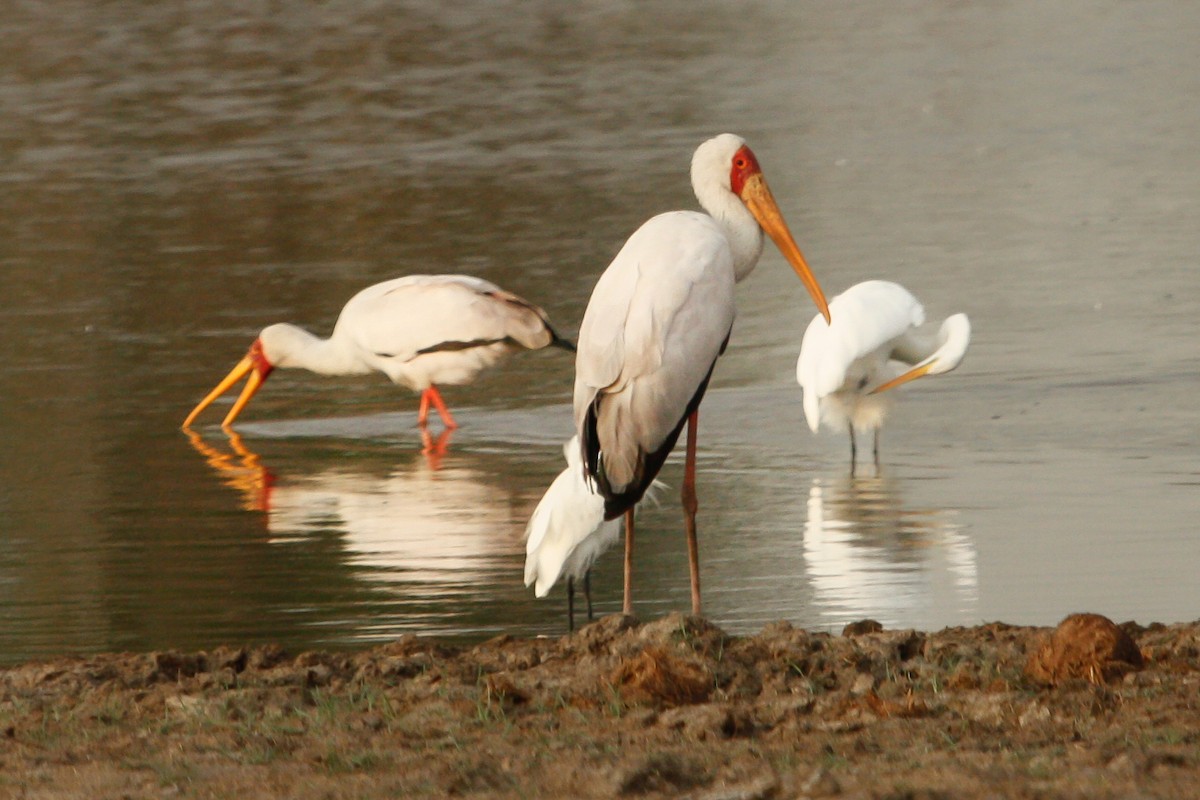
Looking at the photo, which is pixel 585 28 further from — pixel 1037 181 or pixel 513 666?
pixel 513 666

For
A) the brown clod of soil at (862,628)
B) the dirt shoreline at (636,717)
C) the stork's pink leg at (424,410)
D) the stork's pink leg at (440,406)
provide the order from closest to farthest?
the dirt shoreline at (636,717) < the brown clod of soil at (862,628) < the stork's pink leg at (440,406) < the stork's pink leg at (424,410)

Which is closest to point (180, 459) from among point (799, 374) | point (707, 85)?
point (799, 374)

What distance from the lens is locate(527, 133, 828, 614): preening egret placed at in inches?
267

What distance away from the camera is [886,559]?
7648 mm

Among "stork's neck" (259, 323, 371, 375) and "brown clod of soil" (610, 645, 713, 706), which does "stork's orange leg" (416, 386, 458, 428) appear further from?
"brown clod of soil" (610, 645, 713, 706)

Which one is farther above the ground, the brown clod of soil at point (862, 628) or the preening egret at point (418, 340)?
the preening egret at point (418, 340)

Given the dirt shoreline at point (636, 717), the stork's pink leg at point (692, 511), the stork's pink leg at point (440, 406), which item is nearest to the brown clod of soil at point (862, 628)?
the dirt shoreline at point (636, 717)

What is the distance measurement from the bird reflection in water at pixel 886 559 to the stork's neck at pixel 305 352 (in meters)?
3.55

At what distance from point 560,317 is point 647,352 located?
6102 mm

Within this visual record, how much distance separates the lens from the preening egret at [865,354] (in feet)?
31.5

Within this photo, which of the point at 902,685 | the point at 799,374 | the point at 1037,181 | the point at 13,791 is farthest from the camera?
the point at 1037,181

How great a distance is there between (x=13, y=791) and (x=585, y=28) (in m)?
28.6

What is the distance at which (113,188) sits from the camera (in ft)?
62.9

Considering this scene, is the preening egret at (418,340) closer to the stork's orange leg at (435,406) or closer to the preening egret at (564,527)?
the stork's orange leg at (435,406)
